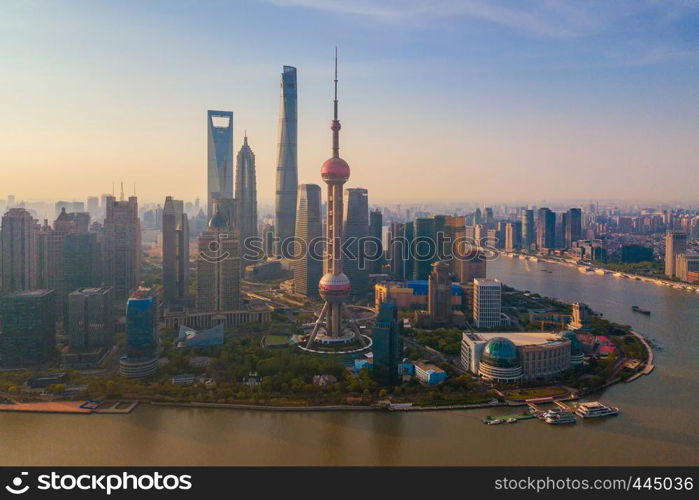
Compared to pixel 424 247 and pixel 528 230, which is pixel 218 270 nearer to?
Result: pixel 424 247

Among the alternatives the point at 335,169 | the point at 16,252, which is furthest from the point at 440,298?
the point at 16,252

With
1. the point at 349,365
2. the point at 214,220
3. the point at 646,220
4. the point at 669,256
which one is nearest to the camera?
the point at 349,365

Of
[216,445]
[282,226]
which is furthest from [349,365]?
[282,226]

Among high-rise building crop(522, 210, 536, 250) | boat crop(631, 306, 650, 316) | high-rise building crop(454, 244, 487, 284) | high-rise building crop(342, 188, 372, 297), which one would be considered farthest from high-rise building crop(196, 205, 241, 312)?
high-rise building crop(522, 210, 536, 250)

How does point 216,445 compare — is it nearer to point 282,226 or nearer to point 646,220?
point 282,226

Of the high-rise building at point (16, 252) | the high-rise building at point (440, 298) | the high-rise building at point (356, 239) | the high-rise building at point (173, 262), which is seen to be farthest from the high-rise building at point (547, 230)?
the high-rise building at point (16, 252)

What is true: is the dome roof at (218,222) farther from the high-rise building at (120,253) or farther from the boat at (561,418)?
the boat at (561,418)

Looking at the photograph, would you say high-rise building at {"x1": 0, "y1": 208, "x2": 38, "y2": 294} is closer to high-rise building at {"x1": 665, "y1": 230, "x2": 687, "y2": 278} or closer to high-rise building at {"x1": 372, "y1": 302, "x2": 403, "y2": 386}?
high-rise building at {"x1": 372, "y1": 302, "x2": 403, "y2": 386}
